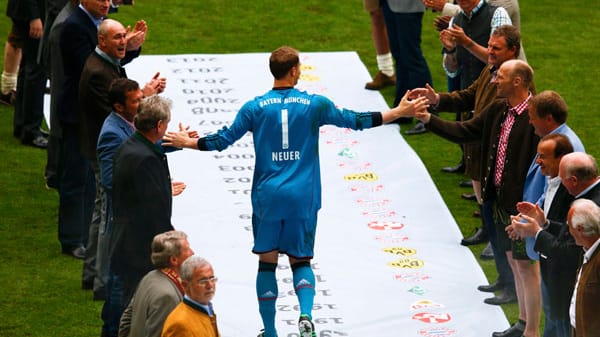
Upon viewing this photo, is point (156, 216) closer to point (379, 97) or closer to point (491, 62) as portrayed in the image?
point (491, 62)

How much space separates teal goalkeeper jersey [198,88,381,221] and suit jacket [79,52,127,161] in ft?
3.75

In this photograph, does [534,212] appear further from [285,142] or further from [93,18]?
[93,18]

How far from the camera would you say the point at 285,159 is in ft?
24.7

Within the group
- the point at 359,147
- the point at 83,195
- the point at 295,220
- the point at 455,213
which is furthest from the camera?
the point at 359,147

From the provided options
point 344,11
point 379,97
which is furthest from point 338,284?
point 344,11

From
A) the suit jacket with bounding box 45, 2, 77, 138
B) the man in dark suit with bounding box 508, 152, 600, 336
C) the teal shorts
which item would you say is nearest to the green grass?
the suit jacket with bounding box 45, 2, 77, 138

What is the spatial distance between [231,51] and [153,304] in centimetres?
795

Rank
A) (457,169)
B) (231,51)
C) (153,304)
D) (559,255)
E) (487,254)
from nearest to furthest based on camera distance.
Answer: (153,304) < (559,255) < (487,254) < (457,169) < (231,51)

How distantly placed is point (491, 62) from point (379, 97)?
13.6ft

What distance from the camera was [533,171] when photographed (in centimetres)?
740

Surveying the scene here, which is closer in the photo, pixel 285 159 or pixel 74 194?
pixel 285 159

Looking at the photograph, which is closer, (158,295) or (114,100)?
(158,295)

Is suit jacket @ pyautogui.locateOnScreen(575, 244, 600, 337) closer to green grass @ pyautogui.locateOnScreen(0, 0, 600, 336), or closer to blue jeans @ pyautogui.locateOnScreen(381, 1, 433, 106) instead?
green grass @ pyautogui.locateOnScreen(0, 0, 600, 336)

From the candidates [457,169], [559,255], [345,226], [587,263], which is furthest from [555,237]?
[457,169]
